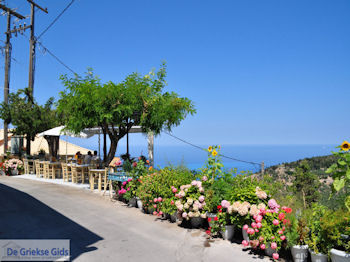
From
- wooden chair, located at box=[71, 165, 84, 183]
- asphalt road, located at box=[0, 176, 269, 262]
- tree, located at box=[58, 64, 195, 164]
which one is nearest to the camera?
asphalt road, located at box=[0, 176, 269, 262]

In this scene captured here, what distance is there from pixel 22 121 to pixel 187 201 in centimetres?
1145

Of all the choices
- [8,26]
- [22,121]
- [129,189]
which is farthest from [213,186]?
[8,26]

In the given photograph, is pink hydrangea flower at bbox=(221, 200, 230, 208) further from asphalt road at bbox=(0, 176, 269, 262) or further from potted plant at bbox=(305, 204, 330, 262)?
potted plant at bbox=(305, 204, 330, 262)

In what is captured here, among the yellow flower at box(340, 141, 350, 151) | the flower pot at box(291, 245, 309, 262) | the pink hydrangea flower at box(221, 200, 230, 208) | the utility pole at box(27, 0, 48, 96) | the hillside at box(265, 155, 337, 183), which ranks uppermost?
the utility pole at box(27, 0, 48, 96)

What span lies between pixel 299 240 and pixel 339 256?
0.52m

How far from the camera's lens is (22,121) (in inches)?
516

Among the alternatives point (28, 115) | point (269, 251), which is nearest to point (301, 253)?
point (269, 251)

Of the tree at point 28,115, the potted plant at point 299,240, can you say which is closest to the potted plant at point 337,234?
the potted plant at point 299,240

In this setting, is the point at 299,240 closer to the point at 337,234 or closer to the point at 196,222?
the point at 337,234

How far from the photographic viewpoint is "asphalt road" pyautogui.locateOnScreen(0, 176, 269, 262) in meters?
3.88

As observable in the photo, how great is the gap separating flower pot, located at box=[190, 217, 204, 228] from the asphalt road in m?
0.18

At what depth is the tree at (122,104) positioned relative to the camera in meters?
8.44

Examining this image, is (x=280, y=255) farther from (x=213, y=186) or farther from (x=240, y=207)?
(x=213, y=186)

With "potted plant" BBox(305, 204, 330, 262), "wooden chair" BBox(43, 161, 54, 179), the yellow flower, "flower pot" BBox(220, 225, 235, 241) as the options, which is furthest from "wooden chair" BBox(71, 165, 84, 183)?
the yellow flower
